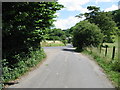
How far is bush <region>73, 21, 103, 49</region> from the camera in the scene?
34.7m

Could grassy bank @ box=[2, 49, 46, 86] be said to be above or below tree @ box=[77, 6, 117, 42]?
below

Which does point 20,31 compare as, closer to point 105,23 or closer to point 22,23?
point 22,23

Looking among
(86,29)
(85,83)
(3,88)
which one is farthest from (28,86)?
(86,29)

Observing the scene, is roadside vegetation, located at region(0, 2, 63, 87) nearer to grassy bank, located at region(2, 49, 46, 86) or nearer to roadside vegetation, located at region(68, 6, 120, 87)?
grassy bank, located at region(2, 49, 46, 86)

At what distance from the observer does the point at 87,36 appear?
3488 cm

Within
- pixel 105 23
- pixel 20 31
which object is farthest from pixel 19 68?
pixel 105 23

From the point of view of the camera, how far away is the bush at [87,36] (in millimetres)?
34656

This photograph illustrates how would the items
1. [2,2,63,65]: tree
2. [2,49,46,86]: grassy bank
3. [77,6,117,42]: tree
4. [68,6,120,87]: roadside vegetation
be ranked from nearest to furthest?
[2,49,46,86]: grassy bank < [2,2,63,65]: tree < [68,6,120,87]: roadside vegetation < [77,6,117,42]: tree

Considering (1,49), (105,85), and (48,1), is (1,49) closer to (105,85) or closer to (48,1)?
(48,1)

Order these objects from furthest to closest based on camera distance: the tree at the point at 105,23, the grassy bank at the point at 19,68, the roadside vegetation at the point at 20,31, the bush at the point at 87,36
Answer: the tree at the point at 105,23 → the bush at the point at 87,36 → the roadside vegetation at the point at 20,31 → the grassy bank at the point at 19,68

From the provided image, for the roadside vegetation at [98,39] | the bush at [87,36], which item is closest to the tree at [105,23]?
the roadside vegetation at [98,39]

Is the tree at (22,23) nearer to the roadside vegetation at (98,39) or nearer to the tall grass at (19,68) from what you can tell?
the tall grass at (19,68)

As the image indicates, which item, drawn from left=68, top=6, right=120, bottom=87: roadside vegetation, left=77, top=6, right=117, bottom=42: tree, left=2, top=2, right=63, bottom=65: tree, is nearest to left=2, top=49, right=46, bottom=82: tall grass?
left=2, top=2, right=63, bottom=65: tree

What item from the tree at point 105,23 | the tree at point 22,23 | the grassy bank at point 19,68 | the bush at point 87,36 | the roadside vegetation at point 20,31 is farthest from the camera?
the tree at point 105,23
